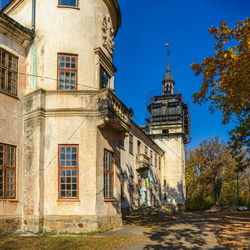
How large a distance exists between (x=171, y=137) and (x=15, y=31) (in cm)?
3227

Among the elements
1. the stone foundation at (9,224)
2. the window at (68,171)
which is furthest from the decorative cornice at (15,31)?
the stone foundation at (9,224)

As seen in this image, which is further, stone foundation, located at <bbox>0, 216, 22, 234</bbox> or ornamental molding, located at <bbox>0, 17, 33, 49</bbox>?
ornamental molding, located at <bbox>0, 17, 33, 49</bbox>

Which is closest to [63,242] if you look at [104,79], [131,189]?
[104,79]

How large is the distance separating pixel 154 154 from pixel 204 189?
17631 mm

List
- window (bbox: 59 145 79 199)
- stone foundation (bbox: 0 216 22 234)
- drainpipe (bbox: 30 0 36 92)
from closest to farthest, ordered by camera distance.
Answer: stone foundation (bbox: 0 216 22 234)
window (bbox: 59 145 79 199)
drainpipe (bbox: 30 0 36 92)

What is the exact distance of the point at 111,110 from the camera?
50.8 ft

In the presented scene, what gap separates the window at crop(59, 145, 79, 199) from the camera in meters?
14.7

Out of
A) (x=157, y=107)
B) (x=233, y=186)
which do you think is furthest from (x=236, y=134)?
(x=233, y=186)

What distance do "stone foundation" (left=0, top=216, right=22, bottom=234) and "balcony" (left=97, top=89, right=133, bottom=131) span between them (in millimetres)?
5752

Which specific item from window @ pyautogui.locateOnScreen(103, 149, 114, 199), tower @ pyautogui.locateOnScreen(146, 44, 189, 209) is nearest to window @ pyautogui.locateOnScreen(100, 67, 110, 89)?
window @ pyautogui.locateOnScreen(103, 149, 114, 199)

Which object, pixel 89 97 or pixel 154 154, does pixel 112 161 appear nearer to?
pixel 89 97

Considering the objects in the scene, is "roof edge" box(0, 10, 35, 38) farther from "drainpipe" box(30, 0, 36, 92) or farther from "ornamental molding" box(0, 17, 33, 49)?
"drainpipe" box(30, 0, 36, 92)

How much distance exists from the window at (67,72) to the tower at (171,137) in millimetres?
29937

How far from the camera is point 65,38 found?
16.1m
